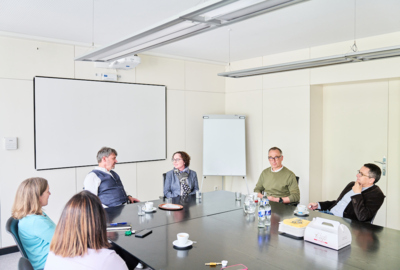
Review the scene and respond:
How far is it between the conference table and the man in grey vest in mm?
610

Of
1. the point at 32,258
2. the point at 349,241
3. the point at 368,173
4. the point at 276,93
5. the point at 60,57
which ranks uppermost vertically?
the point at 60,57

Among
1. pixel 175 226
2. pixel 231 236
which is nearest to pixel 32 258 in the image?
pixel 175 226

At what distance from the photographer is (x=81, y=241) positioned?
5.48 feet

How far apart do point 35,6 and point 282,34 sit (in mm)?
2995

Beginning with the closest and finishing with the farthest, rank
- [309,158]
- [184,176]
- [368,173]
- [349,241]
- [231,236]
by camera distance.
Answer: [349,241] < [231,236] < [368,173] < [184,176] < [309,158]

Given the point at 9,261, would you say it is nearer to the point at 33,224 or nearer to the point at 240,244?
the point at 33,224

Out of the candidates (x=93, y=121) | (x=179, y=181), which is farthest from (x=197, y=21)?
(x=93, y=121)

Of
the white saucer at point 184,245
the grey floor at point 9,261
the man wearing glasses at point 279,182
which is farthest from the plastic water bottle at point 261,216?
the grey floor at point 9,261

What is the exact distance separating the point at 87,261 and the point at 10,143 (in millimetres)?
3452

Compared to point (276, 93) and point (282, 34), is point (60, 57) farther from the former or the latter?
point (276, 93)

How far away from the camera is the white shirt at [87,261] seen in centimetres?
167

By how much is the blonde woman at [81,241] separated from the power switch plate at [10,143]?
10.7ft

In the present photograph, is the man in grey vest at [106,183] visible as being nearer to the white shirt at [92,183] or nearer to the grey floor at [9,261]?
the white shirt at [92,183]

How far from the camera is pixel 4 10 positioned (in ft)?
11.8
